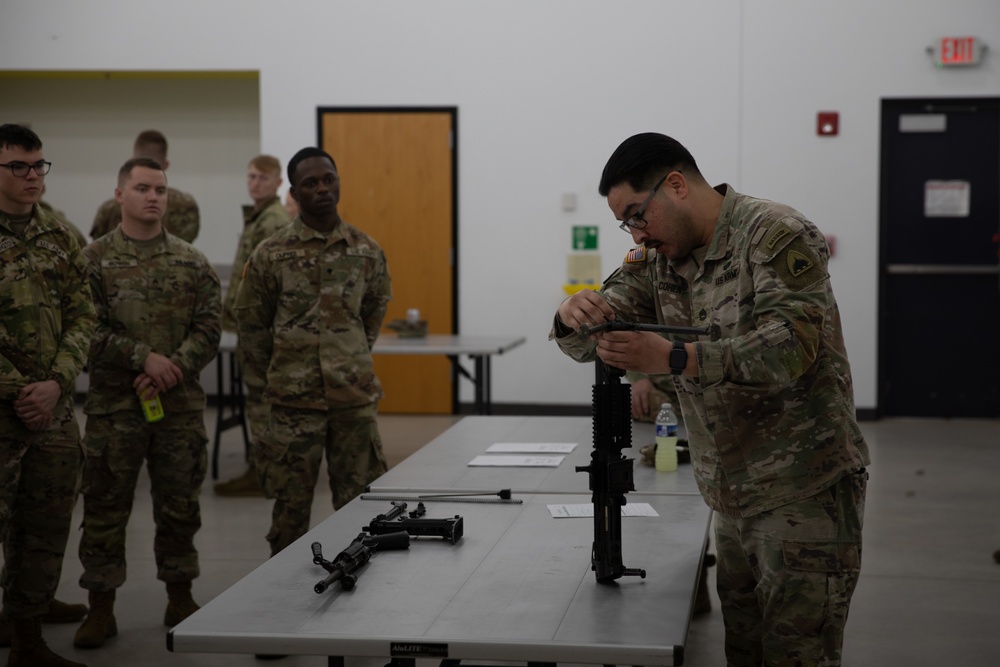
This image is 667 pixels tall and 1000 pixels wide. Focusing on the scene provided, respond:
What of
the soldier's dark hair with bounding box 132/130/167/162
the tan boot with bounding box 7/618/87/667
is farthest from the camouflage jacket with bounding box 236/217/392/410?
the soldier's dark hair with bounding box 132/130/167/162

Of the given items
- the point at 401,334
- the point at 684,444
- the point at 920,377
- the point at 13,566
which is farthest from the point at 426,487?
the point at 920,377

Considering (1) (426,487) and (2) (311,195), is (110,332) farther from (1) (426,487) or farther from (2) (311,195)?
(1) (426,487)

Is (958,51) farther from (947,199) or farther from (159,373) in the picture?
(159,373)

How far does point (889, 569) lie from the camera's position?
14.9 feet

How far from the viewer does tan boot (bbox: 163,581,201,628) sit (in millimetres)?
3861

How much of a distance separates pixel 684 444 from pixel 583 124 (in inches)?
196

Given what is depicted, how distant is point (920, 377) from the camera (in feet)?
26.5

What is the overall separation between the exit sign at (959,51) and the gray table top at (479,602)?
6163mm

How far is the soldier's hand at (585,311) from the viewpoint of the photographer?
2.27 metres

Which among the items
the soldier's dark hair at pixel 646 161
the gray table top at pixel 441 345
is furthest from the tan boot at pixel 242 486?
the soldier's dark hair at pixel 646 161

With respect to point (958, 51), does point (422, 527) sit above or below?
below

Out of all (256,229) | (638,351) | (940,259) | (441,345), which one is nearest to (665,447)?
(638,351)

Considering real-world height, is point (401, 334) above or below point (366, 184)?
below

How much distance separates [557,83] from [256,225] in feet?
9.95
